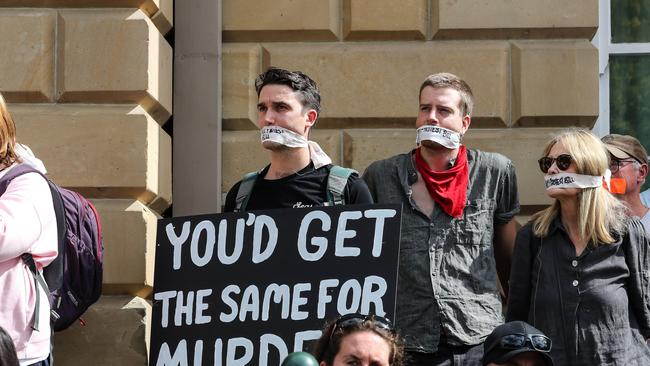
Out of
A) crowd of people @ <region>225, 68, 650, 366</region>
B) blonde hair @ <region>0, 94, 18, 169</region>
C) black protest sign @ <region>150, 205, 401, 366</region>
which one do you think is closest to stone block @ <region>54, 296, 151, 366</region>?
black protest sign @ <region>150, 205, 401, 366</region>

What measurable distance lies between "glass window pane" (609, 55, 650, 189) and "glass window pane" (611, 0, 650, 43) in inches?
4.4

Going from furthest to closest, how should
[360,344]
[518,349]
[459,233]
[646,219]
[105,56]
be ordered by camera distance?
[105,56] → [646,219] → [459,233] → [518,349] → [360,344]

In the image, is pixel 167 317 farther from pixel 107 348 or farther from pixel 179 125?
pixel 179 125

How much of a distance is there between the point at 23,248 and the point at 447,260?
1.86 meters

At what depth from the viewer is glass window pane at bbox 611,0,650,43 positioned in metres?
8.27

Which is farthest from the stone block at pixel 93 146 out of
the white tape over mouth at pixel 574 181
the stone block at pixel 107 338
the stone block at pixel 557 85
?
the white tape over mouth at pixel 574 181

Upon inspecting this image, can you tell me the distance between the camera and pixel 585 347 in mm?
6090

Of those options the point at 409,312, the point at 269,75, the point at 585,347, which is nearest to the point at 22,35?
the point at 269,75

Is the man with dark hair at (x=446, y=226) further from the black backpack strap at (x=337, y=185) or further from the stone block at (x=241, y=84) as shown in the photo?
the stone block at (x=241, y=84)

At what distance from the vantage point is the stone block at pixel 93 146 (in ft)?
24.2

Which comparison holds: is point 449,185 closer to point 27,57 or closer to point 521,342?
point 521,342

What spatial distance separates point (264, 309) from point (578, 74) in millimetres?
2539

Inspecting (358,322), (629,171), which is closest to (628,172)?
(629,171)

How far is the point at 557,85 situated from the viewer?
7879 mm
